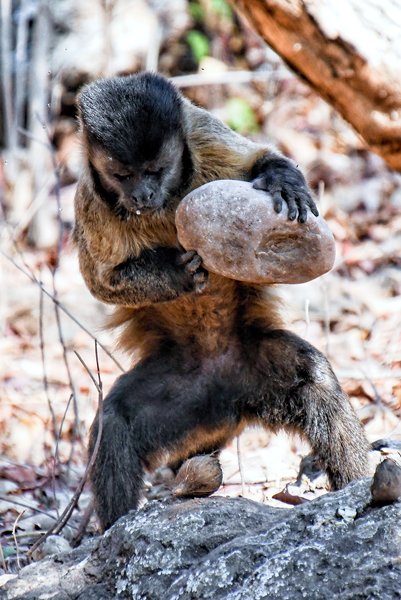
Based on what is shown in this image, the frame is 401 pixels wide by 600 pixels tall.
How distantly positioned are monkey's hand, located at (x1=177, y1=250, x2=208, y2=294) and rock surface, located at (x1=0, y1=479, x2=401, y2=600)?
107cm

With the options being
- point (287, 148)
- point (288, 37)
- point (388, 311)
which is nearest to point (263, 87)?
point (287, 148)

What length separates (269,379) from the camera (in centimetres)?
411

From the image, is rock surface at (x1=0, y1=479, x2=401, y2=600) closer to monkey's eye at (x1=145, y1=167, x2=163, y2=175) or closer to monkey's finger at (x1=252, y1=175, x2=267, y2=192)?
monkey's finger at (x1=252, y1=175, x2=267, y2=192)

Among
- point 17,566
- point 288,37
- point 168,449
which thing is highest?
point 288,37

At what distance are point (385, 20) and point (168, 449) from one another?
2464 mm

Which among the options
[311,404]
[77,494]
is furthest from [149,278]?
[77,494]

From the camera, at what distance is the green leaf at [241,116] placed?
9828 mm

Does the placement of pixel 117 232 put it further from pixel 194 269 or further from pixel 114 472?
pixel 114 472

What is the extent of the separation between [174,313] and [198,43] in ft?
21.2

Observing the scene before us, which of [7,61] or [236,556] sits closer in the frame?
[236,556]

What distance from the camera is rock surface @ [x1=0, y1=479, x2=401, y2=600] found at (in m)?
2.47

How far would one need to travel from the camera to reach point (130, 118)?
3947 millimetres

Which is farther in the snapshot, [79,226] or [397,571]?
[79,226]

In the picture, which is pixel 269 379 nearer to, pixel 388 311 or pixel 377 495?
pixel 377 495
